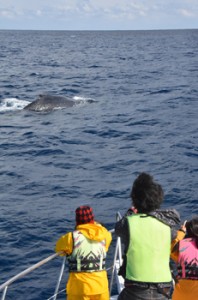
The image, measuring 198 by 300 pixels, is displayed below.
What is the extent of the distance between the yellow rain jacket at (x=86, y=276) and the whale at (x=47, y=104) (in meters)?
27.9

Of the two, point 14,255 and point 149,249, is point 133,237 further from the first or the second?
point 14,255

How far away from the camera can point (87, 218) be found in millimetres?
6555

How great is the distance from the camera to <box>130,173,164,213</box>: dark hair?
6109mm

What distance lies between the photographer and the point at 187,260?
20.1ft

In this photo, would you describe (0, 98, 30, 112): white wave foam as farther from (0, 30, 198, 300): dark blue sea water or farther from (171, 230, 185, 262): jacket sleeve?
(171, 230, 185, 262): jacket sleeve

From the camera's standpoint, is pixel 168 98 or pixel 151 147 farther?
pixel 168 98

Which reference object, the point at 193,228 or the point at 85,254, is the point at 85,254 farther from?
the point at 193,228

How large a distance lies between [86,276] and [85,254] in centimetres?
30

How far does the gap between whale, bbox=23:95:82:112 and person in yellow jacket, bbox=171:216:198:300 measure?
1119 inches

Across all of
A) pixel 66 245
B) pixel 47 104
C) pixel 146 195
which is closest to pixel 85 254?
pixel 66 245

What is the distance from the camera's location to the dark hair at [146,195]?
20.0 feet

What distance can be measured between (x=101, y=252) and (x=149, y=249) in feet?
2.76

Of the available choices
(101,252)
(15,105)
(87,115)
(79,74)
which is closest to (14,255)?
(101,252)

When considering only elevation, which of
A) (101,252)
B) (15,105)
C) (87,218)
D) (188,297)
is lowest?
(188,297)
